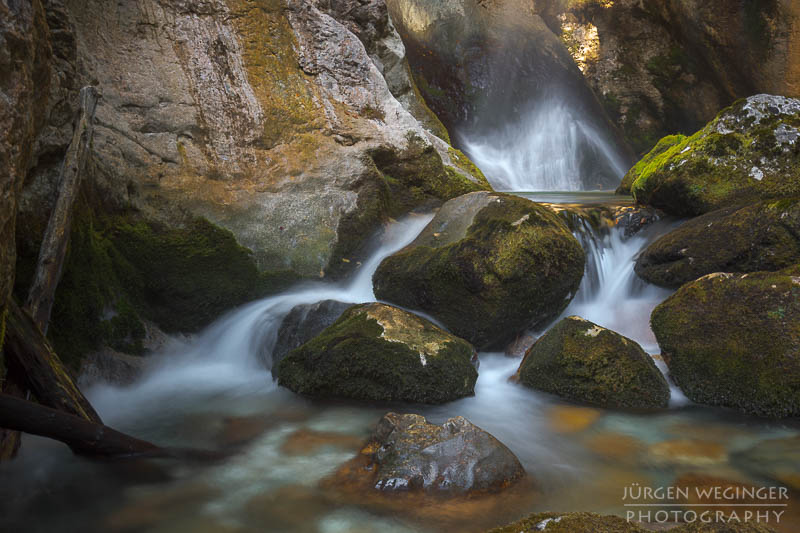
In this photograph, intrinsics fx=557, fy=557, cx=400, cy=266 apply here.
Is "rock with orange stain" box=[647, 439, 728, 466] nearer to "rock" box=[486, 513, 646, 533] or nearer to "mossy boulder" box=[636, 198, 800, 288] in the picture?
"rock" box=[486, 513, 646, 533]

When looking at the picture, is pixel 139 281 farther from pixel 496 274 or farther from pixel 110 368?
pixel 496 274

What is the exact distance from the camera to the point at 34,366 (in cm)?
291

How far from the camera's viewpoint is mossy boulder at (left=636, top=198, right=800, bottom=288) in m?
4.88

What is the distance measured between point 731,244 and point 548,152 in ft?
29.1

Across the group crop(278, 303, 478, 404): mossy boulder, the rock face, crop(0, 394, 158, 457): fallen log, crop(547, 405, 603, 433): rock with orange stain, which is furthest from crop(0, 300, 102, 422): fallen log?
the rock face

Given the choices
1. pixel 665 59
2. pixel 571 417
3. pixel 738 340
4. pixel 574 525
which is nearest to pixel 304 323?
pixel 571 417

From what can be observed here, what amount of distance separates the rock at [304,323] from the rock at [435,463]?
80.5 inches

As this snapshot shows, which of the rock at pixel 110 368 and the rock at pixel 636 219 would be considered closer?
the rock at pixel 110 368

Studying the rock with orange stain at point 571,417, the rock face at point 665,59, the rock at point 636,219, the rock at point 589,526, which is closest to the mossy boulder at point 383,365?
the rock with orange stain at point 571,417

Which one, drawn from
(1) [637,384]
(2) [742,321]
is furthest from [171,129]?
(2) [742,321]

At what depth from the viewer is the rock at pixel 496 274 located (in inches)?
198

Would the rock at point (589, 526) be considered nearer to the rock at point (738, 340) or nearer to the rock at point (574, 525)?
the rock at point (574, 525)

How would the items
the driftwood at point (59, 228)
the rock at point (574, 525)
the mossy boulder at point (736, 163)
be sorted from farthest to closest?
1. the mossy boulder at point (736, 163)
2. the driftwood at point (59, 228)
3. the rock at point (574, 525)

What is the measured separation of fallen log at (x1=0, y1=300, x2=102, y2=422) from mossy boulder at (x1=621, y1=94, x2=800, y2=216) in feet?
20.8
